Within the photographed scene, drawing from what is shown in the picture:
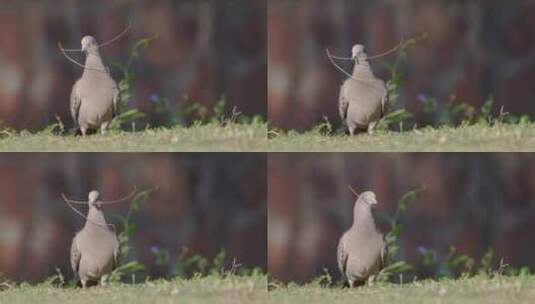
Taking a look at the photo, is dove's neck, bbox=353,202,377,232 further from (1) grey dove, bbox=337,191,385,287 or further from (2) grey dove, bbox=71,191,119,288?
(2) grey dove, bbox=71,191,119,288

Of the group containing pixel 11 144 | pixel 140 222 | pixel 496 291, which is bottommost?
pixel 496 291

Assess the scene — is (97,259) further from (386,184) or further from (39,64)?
(386,184)

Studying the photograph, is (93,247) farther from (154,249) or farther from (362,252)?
(362,252)

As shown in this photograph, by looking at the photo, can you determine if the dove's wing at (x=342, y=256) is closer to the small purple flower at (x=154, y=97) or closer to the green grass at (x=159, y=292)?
the green grass at (x=159, y=292)

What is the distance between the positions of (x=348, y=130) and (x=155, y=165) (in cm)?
64

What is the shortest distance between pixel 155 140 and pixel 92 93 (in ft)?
0.83

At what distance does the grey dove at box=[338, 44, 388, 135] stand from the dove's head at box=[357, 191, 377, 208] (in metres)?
0.22

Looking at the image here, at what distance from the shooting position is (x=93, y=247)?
3434 millimetres

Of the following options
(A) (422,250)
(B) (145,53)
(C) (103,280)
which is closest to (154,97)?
(B) (145,53)

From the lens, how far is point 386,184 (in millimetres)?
3496

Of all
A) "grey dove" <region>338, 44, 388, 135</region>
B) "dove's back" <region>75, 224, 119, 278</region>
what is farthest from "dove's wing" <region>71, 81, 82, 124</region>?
"grey dove" <region>338, 44, 388, 135</region>

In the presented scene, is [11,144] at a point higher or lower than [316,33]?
lower

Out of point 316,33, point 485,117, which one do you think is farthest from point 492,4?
point 316,33

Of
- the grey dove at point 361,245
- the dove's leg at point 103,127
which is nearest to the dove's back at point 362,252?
the grey dove at point 361,245
